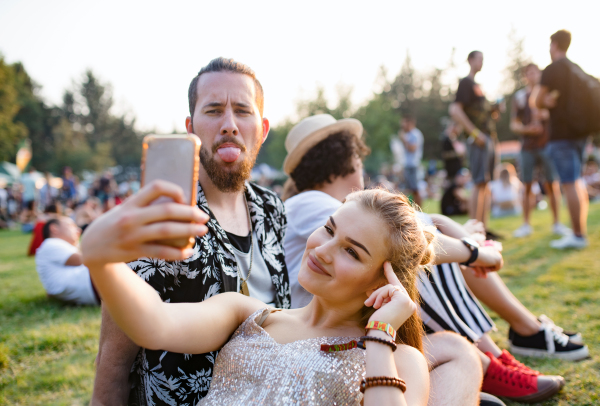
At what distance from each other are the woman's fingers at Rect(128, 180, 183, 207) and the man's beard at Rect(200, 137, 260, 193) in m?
1.29

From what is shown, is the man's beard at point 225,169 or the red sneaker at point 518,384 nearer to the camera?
the man's beard at point 225,169

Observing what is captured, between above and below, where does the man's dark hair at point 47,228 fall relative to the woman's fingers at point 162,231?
below

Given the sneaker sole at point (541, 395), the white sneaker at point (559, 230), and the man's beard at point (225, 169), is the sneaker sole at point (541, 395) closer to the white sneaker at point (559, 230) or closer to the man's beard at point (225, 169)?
the man's beard at point (225, 169)

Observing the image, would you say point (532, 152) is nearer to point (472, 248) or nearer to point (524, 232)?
point (524, 232)

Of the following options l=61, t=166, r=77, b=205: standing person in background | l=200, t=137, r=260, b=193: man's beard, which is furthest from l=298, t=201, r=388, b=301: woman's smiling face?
l=61, t=166, r=77, b=205: standing person in background

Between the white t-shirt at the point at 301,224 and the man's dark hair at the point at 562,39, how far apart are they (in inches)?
211

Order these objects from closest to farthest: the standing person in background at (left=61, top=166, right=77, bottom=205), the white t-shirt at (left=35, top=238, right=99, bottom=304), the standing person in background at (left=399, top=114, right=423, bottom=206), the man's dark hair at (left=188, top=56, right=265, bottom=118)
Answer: the man's dark hair at (left=188, top=56, right=265, bottom=118) → the white t-shirt at (left=35, top=238, right=99, bottom=304) → the standing person in background at (left=399, top=114, right=423, bottom=206) → the standing person in background at (left=61, top=166, right=77, bottom=205)

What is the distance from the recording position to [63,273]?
17.5 ft

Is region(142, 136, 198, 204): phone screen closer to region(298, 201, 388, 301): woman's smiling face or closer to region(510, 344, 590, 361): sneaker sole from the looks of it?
region(298, 201, 388, 301): woman's smiling face

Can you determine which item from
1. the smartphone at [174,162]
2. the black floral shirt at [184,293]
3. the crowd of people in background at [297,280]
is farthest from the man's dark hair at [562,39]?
the smartphone at [174,162]

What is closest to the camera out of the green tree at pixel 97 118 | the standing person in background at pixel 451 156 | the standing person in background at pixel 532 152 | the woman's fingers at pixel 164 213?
the woman's fingers at pixel 164 213

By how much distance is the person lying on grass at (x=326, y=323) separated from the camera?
4.36ft

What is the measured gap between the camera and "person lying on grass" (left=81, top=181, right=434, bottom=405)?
133 cm

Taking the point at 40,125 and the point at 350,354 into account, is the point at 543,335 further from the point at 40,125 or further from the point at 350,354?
the point at 40,125
